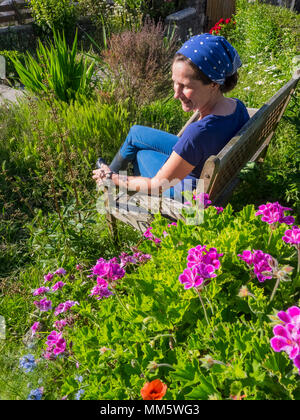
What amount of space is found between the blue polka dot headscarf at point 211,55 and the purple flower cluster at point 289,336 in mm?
1456

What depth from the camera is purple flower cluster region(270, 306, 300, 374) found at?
85 centimetres

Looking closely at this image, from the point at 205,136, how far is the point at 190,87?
0.32 m

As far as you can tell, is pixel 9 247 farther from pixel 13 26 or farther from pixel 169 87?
pixel 13 26

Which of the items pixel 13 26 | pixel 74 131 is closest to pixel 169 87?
pixel 74 131

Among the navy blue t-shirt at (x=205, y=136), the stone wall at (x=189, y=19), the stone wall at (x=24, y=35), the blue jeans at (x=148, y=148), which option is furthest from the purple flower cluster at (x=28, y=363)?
the stone wall at (x=24, y=35)

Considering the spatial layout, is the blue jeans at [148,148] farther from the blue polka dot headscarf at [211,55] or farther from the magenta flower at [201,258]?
the magenta flower at [201,258]

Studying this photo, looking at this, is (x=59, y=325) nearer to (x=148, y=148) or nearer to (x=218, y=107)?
(x=218, y=107)

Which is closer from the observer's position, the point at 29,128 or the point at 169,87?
the point at 29,128

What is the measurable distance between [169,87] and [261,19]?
3511 mm

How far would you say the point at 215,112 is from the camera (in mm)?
2074

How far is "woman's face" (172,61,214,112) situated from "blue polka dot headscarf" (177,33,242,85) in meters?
0.07

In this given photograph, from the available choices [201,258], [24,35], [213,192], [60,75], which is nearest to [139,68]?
[60,75]

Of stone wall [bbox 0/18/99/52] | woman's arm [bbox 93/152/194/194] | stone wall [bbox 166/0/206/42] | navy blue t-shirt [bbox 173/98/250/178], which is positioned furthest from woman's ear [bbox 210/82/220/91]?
stone wall [bbox 0/18/99/52]

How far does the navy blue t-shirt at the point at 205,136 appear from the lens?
1928mm
